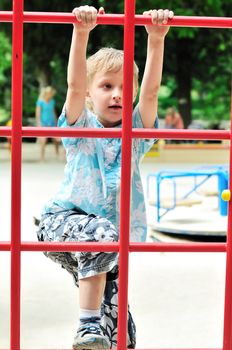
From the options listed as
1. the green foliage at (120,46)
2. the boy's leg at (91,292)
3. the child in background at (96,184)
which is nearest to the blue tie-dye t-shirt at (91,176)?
the child in background at (96,184)

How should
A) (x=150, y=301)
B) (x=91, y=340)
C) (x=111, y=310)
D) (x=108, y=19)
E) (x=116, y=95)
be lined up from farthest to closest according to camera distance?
(x=150, y=301), (x=111, y=310), (x=116, y=95), (x=91, y=340), (x=108, y=19)

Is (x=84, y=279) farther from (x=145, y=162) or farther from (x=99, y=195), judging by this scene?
(x=145, y=162)

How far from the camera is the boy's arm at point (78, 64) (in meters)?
2.31

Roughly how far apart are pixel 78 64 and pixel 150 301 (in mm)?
2423

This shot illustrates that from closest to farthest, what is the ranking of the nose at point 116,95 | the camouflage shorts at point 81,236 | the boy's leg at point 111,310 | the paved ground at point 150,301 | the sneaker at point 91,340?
the sneaker at point 91,340, the camouflage shorts at point 81,236, the nose at point 116,95, the boy's leg at point 111,310, the paved ground at point 150,301

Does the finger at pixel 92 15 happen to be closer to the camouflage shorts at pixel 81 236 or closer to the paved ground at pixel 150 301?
the camouflage shorts at pixel 81 236

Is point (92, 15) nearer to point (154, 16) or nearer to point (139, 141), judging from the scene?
point (154, 16)

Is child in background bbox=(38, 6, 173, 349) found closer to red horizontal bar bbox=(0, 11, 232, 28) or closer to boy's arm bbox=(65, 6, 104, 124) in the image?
boy's arm bbox=(65, 6, 104, 124)

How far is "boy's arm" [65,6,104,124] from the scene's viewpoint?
2.31m

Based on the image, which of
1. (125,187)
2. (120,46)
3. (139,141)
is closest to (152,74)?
(139,141)

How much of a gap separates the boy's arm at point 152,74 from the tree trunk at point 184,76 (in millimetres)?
18169

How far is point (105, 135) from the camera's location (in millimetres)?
2320

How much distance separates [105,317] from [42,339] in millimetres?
1093

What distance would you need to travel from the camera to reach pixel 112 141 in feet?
9.10
